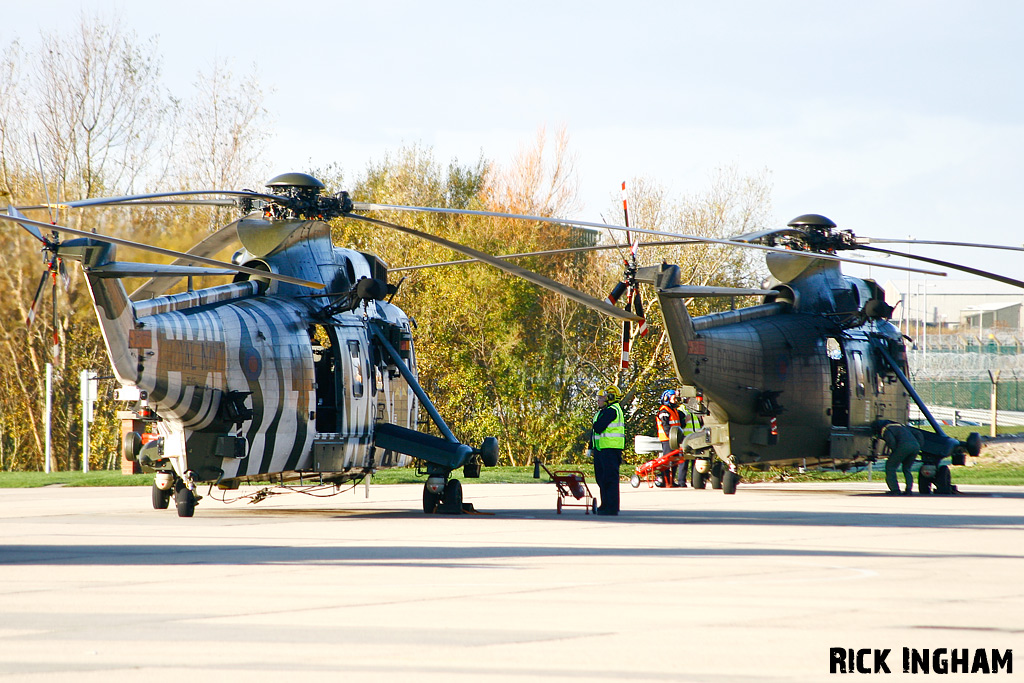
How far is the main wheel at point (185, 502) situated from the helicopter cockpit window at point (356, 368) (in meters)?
2.84

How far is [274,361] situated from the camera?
1633cm

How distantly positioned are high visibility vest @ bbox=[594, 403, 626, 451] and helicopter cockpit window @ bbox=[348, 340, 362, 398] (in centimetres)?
381

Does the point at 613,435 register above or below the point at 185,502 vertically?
above

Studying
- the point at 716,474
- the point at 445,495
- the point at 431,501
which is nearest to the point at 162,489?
the point at 431,501

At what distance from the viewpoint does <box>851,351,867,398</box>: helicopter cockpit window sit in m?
22.5

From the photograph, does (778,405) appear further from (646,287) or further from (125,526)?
(646,287)

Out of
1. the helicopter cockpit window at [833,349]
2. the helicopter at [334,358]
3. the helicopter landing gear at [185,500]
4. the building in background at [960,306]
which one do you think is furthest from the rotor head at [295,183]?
the building in background at [960,306]

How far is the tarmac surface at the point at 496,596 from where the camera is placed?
237 inches

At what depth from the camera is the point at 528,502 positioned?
20.9m

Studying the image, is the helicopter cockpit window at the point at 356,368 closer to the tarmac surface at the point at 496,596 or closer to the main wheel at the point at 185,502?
the tarmac surface at the point at 496,596

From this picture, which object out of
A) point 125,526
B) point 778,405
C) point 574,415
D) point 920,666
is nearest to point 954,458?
point 778,405

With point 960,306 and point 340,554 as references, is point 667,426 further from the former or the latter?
point 960,306

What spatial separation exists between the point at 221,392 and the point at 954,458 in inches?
603

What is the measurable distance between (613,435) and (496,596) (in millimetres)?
8145
